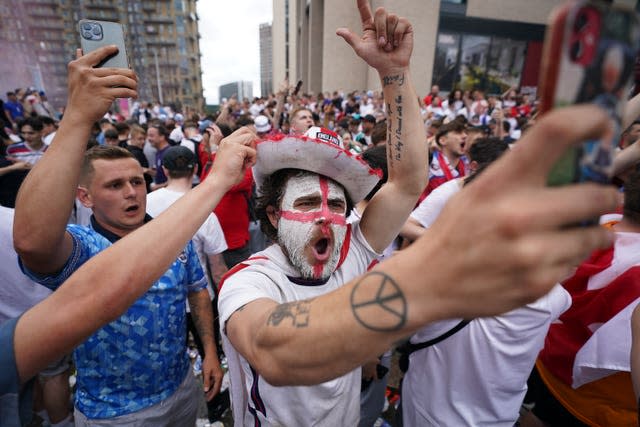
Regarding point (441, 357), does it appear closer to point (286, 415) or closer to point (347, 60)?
point (286, 415)

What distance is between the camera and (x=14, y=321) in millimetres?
836

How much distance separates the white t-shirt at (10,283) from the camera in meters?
2.09

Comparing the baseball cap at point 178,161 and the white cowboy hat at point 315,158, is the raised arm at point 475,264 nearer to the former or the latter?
the white cowboy hat at point 315,158

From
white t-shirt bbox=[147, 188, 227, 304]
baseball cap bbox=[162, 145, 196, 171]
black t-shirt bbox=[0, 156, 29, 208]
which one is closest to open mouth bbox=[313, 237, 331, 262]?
white t-shirt bbox=[147, 188, 227, 304]

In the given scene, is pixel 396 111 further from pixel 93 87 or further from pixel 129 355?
pixel 129 355

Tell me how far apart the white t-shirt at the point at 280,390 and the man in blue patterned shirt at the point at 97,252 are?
575 mm

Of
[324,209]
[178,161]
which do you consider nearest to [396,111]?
[324,209]

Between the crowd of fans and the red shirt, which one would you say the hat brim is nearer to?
the crowd of fans

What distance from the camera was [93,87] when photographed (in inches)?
42.6

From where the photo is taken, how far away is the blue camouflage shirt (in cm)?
179

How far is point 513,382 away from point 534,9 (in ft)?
92.9

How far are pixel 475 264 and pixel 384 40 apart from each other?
143cm

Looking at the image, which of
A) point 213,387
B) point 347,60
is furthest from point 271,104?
point 213,387

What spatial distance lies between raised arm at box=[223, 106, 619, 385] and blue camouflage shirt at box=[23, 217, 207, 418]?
137 centimetres
